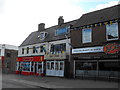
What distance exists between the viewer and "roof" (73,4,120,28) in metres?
19.3

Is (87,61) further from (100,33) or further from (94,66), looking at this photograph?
(100,33)

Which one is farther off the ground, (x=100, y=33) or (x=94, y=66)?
(x=100, y=33)

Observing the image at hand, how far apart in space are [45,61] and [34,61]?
9.70ft

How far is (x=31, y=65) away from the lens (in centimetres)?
2956

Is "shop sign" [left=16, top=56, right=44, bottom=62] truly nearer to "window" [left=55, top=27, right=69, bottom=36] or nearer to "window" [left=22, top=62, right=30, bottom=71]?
"window" [left=22, top=62, right=30, bottom=71]

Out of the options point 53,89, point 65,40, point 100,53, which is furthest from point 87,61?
point 53,89

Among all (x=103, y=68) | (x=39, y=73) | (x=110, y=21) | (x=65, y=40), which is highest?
(x=110, y=21)

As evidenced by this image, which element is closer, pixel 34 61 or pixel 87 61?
pixel 87 61

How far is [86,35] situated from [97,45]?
2257 millimetres

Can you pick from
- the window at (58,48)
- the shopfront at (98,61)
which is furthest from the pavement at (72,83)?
the window at (58,48)

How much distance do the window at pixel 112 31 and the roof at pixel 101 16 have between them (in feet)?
3.31

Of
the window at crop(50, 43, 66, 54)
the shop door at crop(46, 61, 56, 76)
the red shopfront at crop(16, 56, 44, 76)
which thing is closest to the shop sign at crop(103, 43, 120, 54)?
the window at crop(50, 43, 66, 54)

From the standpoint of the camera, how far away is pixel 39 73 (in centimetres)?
2697

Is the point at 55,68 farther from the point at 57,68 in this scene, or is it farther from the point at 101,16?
the point at 101,16
